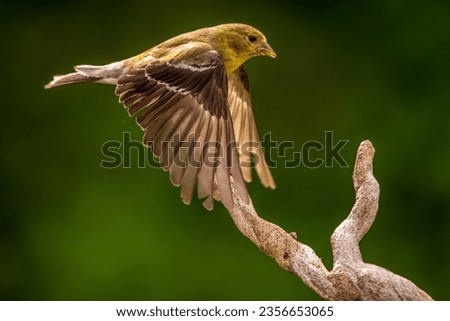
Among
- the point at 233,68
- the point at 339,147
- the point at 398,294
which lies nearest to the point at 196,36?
the point at 233,68

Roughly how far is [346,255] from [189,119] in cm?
88

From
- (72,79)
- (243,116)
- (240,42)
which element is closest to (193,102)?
(240,42)

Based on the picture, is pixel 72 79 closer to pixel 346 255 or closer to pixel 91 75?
pixel 91 75

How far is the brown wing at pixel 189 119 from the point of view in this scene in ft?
10.7

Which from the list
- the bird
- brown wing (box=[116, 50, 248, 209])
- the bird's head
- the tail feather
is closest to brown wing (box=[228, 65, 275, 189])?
the bird

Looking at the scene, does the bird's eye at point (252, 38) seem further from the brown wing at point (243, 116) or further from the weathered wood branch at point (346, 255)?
the weathered wood branch at point (346, 255)

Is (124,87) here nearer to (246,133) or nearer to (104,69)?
(104,69)

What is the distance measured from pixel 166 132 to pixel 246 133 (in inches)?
40.0

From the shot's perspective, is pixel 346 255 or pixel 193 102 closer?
pixel 346 255

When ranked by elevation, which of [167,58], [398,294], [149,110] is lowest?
[398,294]

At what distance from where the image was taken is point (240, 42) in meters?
3.97

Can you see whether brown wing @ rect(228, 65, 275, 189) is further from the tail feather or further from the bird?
the tail feather

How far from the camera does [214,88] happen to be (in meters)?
3.59

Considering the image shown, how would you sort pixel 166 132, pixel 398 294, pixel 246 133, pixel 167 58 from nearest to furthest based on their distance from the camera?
1. pixel 398 294
2. pixel 166 132
3. pixel 167 58
4. pixel 246 133
